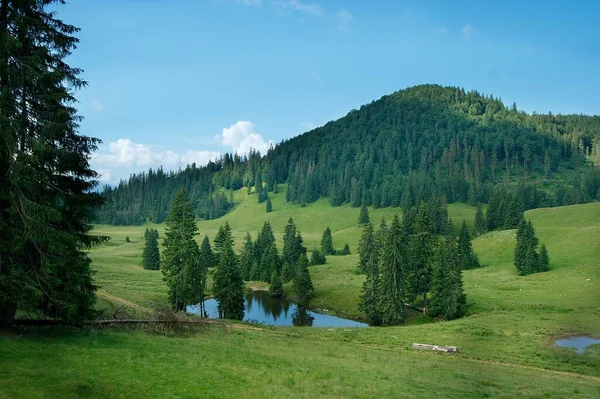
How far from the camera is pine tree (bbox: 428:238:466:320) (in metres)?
68.5

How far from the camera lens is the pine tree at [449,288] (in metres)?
68.5

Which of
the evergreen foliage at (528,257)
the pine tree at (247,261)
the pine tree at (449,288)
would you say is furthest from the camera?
the pine tree at (247,261)

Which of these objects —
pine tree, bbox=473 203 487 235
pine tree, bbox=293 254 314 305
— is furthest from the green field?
pine tree, bbox=473 203 487 235

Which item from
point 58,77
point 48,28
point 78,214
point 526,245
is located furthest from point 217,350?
point 526,245

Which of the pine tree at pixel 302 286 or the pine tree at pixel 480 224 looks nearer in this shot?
the pine tree at pixel 302 286

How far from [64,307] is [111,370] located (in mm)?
5992

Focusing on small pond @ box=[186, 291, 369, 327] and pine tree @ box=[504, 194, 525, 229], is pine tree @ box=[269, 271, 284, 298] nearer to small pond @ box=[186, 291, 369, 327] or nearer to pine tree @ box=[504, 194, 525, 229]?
small pond @ box=[186, 291, 369, 327]

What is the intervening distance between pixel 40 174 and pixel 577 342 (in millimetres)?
52706

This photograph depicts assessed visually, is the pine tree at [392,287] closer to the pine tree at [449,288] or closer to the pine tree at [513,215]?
the pine tree at [449,288]

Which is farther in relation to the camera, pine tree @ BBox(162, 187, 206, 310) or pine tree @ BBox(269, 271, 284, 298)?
pine tree @ BBox(269, 271, 284, 298)

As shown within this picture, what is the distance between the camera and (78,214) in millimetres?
25391

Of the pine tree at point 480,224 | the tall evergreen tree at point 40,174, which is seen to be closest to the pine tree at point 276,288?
the tall evergreen tree at point 40,174

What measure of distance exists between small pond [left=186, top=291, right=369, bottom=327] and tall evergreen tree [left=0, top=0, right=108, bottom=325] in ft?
162

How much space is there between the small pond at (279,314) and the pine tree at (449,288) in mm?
12255
